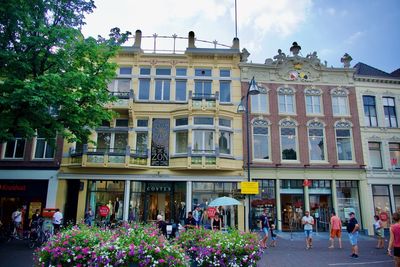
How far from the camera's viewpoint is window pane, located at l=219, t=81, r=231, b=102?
76.8 ft

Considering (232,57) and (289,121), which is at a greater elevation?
(232,57)

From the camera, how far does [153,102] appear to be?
2262 centimetres

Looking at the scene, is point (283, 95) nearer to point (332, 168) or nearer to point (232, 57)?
point (232, 57)

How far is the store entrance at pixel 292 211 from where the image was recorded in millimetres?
21656

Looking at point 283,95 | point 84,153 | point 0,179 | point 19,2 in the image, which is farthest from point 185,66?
point 0,179

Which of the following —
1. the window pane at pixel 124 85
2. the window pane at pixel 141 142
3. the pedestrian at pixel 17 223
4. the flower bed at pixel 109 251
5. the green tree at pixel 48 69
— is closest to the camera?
the flower bed at pixel 109 251

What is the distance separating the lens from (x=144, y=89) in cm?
2314

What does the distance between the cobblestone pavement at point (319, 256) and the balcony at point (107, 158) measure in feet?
36.2

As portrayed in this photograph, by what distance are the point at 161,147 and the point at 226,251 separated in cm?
1541

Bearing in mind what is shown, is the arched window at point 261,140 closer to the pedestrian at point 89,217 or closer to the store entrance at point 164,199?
the store entrance at point 164,199

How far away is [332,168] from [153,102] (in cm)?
1505

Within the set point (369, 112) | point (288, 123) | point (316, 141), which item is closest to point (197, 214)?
point (288, 123)

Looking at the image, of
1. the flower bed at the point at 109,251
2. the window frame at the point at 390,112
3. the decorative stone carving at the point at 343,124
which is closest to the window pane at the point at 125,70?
the decorative stone carving at the point at 343,124

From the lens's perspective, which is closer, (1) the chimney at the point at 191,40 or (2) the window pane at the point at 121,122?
(2) the window pane at the point at 121,122
